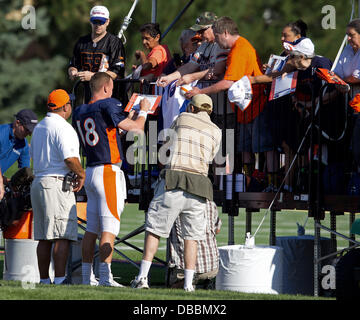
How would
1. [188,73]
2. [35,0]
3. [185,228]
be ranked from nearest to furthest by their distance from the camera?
[185,228] → [188,73] → [35,0]

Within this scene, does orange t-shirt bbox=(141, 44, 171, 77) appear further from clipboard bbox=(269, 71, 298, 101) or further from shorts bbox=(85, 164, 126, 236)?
shorts bbox=(85, 164, 126, 236)

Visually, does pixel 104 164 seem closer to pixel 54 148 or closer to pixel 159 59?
pixel 54 148

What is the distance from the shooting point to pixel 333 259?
1062 centimetres

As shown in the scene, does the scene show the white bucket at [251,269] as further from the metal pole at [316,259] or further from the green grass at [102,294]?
the green grass at [102,294]

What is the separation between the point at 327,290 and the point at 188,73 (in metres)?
2.86

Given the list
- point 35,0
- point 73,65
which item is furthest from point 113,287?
point 35,0

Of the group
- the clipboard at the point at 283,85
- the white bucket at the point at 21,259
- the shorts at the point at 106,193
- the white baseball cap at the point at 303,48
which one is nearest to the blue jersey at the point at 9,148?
the white bucket at the point at 21,259

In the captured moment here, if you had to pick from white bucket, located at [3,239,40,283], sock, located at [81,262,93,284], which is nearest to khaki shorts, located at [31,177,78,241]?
→ sock, located at [81,262,93,284]

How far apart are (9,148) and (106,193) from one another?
94.9 inches

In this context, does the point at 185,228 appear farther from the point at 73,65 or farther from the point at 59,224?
the point at 73,65

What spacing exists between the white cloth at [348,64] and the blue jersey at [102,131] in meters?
2.32

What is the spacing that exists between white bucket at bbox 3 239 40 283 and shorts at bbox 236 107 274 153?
2.67 metres

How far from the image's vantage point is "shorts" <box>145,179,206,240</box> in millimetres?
9391

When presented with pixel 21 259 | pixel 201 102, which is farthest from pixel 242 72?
pixel 21 259
